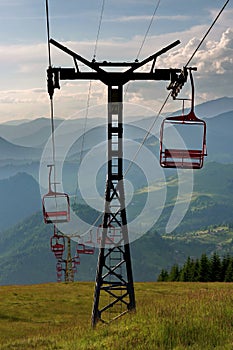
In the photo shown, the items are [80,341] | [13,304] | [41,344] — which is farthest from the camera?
[13,304]

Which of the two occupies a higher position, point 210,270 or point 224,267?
point 224,267

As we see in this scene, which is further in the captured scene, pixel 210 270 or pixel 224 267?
pixel 224 267

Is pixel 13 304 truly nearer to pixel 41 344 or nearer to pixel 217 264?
pixel 41 344

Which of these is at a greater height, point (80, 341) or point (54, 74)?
point (54, 74)

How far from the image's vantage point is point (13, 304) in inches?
1960

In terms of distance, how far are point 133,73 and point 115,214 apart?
640 cm

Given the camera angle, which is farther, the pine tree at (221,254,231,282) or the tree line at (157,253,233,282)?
the pine tree at (221,254,231,282)

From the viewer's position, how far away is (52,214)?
3666 centimetres

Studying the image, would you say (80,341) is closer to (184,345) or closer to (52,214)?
(184,345)

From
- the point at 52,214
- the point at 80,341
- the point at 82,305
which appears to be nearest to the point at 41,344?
the point at 80,341

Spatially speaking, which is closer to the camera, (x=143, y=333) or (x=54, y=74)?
(x=143, y=333)

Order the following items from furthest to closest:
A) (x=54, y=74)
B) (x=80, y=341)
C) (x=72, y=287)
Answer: (x=72, y=287), (x=54, y=74), (x=80, y=341)

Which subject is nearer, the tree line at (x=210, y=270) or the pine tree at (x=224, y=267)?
the tree line at (x=210, y=270)

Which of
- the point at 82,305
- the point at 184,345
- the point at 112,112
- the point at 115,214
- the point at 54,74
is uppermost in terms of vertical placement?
the point at 54,74
